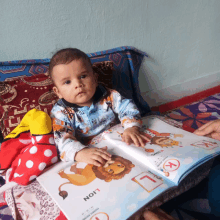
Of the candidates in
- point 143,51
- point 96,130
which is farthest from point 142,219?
point 143,51

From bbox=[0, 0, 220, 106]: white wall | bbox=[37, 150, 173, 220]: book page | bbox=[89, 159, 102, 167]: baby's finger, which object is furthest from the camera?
bbox=[0, 0, 220, 106]: white wall

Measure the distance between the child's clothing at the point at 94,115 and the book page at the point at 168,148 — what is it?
7 cm

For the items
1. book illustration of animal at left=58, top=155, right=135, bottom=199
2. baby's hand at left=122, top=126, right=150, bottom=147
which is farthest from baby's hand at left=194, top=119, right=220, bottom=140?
book illustration of animal at left=58, top=155, right=135, bottom=199

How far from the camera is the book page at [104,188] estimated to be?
17.5 inches

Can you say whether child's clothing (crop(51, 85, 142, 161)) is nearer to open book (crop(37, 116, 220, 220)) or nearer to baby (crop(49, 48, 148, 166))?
baby (crop(49, 48, 148, 166))

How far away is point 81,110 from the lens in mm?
800

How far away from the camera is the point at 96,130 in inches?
33.4

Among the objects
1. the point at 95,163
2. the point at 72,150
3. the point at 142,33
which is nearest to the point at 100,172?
the point at 95,163

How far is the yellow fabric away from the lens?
672mm

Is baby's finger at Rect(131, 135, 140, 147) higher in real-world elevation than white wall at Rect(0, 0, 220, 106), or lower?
lower

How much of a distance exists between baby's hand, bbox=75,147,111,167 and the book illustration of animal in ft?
0.04

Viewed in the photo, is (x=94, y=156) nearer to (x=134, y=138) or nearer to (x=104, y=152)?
(x=104, y=152)

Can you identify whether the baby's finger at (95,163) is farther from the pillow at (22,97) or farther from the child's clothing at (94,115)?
the pillow at (22,97)

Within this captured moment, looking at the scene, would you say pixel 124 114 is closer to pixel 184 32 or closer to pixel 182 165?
pixel 182 165
